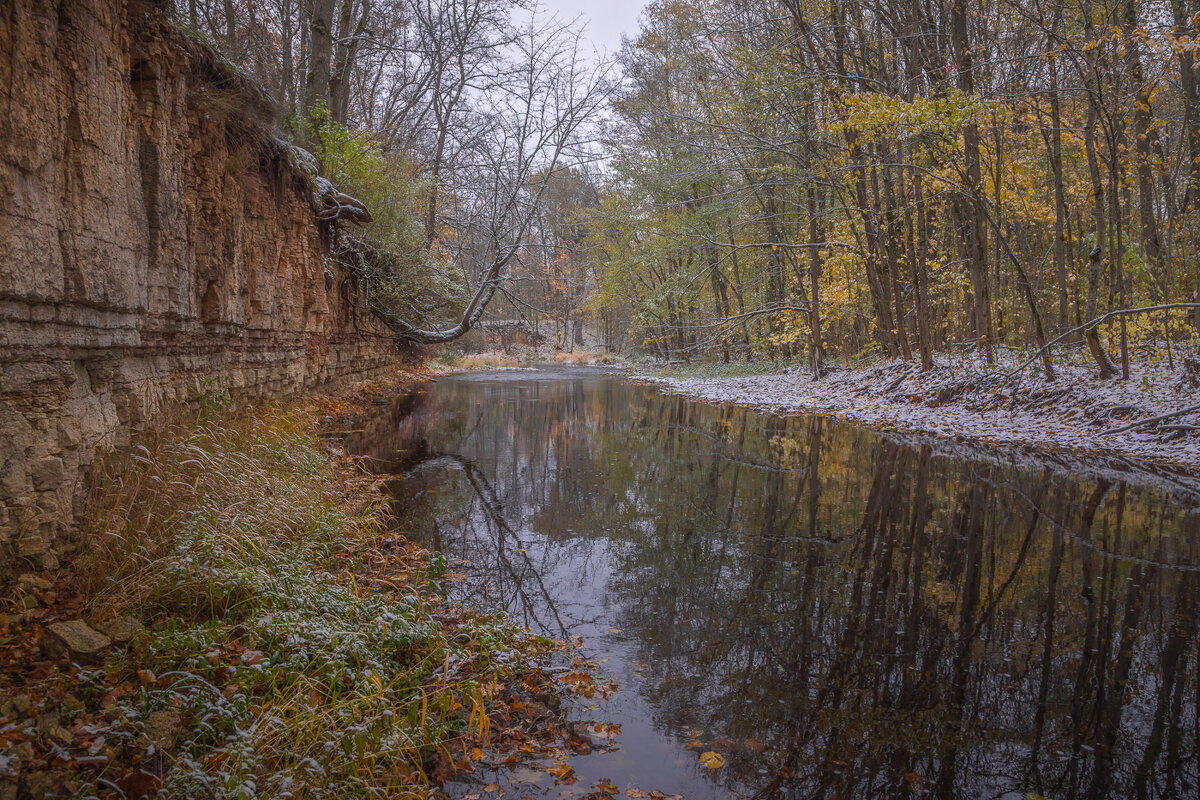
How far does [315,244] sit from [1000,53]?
1444 centimetres

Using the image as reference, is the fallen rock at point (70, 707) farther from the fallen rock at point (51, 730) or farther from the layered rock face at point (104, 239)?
the layered rock face at point (104, 239)

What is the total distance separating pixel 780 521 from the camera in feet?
23.0

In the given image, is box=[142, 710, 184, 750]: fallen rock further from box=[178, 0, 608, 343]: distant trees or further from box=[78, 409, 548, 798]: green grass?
box=[178, 0, 608, 343]: distant trees

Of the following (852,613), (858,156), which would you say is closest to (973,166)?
(858,156)

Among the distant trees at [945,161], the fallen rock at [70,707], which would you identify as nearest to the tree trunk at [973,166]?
the distant trees at [945,161]

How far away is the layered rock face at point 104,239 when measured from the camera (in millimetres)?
3807

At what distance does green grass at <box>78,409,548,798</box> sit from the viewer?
267 cm

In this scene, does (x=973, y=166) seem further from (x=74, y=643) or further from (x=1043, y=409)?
(x=74, y=643)

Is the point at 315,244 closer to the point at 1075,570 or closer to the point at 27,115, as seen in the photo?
the point at 27,115

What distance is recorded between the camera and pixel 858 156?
16.4m

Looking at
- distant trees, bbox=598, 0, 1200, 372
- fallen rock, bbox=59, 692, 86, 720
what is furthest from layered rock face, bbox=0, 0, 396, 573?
distant trees, bbox=598, 0, 1200, 372

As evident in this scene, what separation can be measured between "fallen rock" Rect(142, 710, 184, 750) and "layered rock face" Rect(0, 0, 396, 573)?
1703 millimetres

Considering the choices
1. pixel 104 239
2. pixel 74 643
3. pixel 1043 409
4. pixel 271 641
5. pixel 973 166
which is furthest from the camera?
pixel 973 166

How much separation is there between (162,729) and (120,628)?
3.04ft
